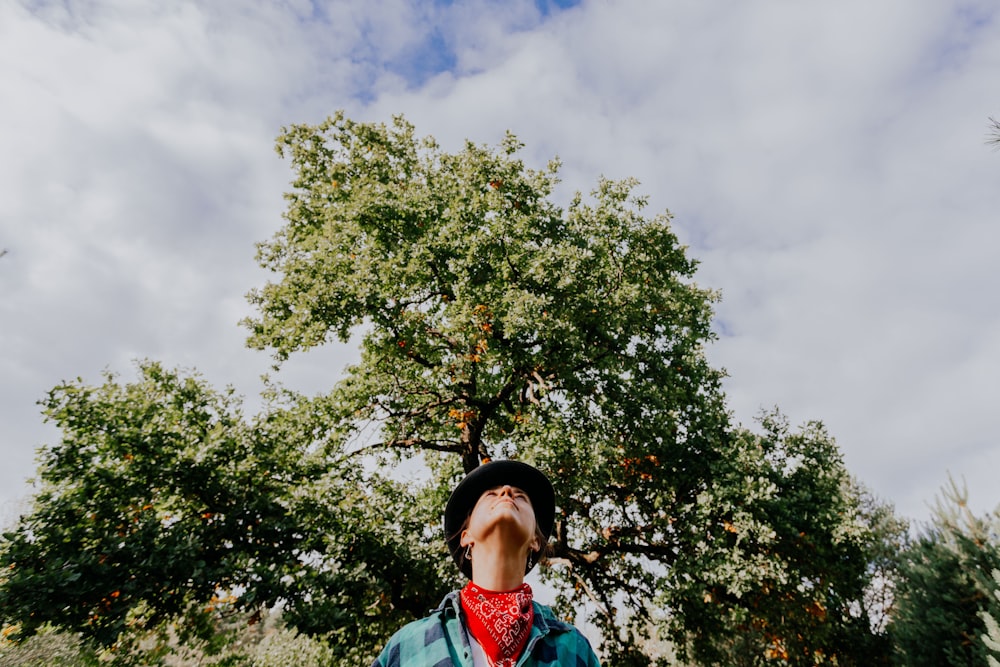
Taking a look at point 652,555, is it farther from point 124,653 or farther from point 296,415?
point 124,653

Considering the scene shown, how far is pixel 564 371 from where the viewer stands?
12914 millimetres

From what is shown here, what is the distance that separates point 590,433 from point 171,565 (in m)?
8.33

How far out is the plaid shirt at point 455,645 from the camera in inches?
88.7

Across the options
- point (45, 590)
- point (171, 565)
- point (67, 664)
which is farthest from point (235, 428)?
point (67, 664)

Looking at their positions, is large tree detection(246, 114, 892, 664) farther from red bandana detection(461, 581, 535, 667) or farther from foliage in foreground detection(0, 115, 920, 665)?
red bandana detection(461, 581, 535, 667)

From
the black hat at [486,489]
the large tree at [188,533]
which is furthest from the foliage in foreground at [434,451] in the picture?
the black hat at [486,489]

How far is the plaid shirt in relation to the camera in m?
2.25

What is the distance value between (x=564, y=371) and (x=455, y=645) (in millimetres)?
10752

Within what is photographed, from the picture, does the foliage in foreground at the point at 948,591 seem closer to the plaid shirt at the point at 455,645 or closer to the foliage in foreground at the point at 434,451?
the foliage in foreground at the point at 434,451

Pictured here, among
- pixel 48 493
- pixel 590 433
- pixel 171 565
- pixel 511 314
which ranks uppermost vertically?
pixel 511 314

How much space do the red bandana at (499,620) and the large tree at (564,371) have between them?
808cm

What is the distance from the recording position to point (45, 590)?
6582 millimetres

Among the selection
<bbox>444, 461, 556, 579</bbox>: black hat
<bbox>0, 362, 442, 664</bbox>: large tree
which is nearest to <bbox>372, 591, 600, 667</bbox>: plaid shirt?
<bbox>444, 461, 556, 579</bbox>: black hat

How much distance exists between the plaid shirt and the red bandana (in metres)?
0.04
